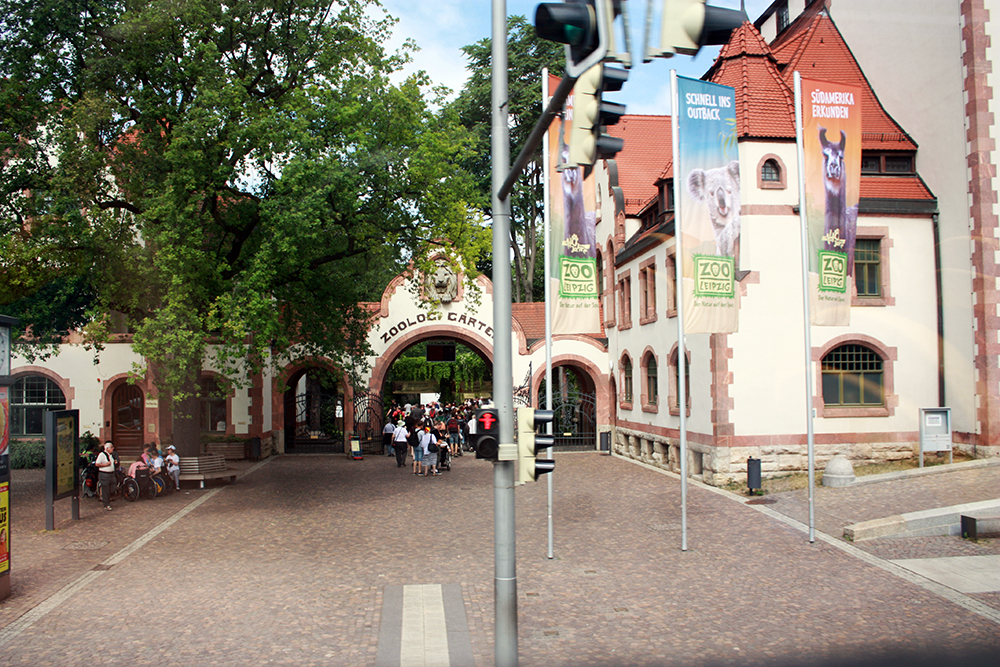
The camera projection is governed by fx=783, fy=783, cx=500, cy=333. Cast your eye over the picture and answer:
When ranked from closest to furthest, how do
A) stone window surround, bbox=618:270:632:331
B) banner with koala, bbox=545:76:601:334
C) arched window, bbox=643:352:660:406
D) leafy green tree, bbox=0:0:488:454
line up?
banner with koala, bbox=545:76:601:334 → leafy green tree, bbox=0:0:488:454 → arched window, bbox=643:352:660:406 → stone window surround, bbox=618:270:632:331

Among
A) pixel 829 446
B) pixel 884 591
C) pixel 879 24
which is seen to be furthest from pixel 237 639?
pixel 879 24

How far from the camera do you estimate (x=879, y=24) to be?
2216cm

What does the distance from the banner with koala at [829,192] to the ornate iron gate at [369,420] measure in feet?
64.7

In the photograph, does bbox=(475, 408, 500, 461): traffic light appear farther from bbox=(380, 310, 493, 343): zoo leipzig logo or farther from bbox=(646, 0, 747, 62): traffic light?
bbox=(380, 310, 493, 343): zoo leipzig logo

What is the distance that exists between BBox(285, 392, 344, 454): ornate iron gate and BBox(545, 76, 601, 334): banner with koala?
19654 mm

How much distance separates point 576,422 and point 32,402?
20014 mm

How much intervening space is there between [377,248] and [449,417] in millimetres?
14787

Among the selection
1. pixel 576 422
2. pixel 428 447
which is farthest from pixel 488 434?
pixel 576 422

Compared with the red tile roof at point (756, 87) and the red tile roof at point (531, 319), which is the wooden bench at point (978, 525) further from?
the red tile roof at point (531, 319)

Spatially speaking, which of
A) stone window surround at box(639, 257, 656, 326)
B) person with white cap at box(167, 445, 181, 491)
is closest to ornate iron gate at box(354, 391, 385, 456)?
person with white cap at box(167, 445, 181, 491)

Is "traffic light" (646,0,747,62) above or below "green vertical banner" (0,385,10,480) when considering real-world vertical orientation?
above

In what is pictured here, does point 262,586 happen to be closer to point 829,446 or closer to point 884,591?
point 884,591

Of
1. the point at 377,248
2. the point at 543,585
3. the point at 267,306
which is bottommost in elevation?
the point at 543,585

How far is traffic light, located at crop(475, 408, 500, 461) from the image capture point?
696 centimetres
